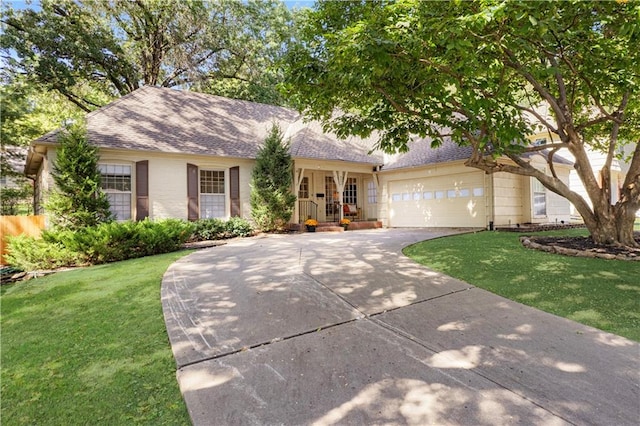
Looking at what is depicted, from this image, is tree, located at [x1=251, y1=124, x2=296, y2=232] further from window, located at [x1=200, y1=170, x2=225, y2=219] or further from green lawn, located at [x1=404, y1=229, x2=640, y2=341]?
green lawn, located at [x1=404, y1=229, x2=640, y2=341]

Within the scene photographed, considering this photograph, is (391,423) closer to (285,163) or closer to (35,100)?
(285,163)

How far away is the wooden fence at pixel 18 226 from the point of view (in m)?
8.33

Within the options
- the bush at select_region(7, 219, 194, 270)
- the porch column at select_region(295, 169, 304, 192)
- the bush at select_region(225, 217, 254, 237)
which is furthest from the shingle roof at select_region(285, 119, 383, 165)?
the bush at select_region(7, 219, 194, 270)

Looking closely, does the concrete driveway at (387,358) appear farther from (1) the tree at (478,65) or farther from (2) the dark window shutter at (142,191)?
(2) the dark window shutter at (142,191)

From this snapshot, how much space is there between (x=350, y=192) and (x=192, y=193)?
7953 millimetres

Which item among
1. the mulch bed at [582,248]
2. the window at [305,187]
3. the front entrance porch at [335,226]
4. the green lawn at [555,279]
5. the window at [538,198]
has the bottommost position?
the green lawn at [555,279]

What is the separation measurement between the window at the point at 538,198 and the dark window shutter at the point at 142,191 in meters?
14.4

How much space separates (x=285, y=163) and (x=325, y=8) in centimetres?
595

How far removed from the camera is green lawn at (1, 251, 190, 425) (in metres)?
2.13

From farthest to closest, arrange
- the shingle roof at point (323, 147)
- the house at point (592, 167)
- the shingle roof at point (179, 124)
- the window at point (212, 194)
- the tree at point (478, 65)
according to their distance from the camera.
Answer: the house at point (592, 167), the shingle roof at point (323, 147), the window at point (212, 194), the shingle roof at point (179, 124), the tree at point (478, 65)

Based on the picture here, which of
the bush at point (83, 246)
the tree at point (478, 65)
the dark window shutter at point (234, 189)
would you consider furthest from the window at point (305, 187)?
the bush at point (83, 246)

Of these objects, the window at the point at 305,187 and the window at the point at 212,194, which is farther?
the window at the point at 305,187

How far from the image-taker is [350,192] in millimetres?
16219

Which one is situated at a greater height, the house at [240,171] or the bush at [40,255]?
the house at [240,171]
